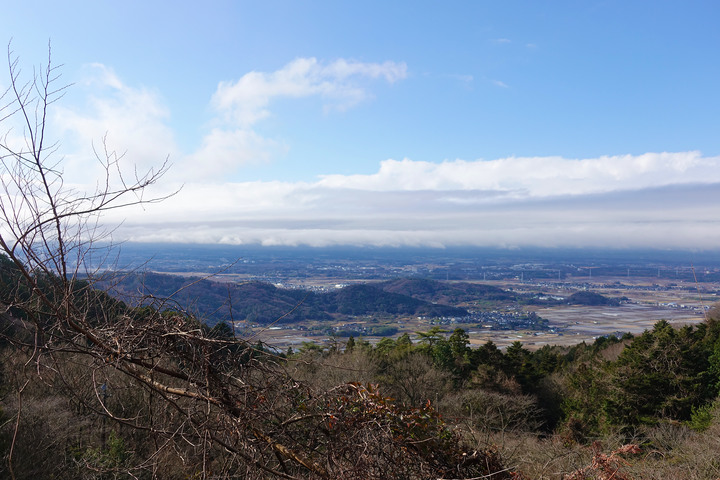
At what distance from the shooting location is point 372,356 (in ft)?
75.3

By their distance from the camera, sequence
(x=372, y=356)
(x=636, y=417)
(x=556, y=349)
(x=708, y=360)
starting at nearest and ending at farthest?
(x=636, y=417)
(x=708, y=360)
(x=372, y=356)
(x=556, y=349)

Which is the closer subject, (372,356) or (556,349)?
(372,356)

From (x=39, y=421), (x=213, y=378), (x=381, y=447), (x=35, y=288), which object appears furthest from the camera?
(x=39, y=421)

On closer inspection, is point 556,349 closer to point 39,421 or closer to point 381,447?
point 39,421

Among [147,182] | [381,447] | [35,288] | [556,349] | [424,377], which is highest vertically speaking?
[147,182]

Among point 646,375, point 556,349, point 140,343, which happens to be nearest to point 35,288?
point 140,343

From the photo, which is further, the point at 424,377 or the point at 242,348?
the point at 424,377

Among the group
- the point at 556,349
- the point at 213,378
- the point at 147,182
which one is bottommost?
the point at 556,349

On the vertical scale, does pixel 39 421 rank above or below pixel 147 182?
below

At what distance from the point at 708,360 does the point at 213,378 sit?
23777 mm

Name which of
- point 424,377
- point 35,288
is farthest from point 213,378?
point 424,377

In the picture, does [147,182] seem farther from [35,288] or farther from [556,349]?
[556,349]

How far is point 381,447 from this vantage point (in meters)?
2.38

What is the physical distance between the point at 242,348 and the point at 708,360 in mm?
23572
